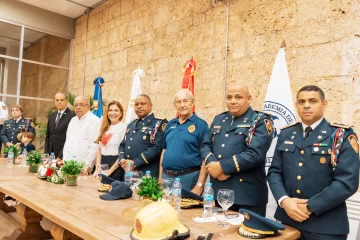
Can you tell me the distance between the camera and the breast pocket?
5.74ft

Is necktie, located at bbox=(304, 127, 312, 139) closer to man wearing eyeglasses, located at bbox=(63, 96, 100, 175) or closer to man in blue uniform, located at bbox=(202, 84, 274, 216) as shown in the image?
→ man in blue uniform, located at bbox=(202, 84, 274, 216)

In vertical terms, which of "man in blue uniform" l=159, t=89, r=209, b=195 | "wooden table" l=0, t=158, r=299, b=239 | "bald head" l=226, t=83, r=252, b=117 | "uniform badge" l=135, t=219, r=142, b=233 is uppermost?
"bald head" l=226, t=83, r=252, b=117

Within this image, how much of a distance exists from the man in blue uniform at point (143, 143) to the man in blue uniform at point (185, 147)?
0.25m

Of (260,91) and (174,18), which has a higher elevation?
(174,18)

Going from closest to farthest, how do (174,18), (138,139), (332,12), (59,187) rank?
(59,187)
(138,139)
(332,12)
(174,18)

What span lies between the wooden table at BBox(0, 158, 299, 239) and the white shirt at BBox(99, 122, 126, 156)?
0.59 meters

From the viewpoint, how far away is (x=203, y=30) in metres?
4.92

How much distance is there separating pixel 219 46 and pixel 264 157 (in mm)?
2829

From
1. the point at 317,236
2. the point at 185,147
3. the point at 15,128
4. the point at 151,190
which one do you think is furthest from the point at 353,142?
the point at 15,128

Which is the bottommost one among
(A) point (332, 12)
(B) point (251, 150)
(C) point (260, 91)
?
(B) point (251, 150)

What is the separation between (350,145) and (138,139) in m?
1.98

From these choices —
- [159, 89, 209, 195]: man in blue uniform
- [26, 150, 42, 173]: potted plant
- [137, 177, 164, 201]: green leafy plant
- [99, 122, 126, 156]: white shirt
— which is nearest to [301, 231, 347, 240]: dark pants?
[137, 177, 164, 201]: green leafy plant

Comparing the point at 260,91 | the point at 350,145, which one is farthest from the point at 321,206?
the point at 260,91

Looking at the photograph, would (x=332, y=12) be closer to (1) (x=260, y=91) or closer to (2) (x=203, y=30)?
(1) (x=260, y=91)
